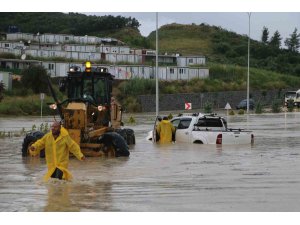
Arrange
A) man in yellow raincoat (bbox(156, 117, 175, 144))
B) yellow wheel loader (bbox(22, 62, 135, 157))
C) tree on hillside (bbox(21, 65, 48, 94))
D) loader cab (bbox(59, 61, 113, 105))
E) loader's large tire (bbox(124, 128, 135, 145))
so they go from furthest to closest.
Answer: tree on hillside (bbox(21, 65, 48, 94))
man in yellow raincoat (bbox(156, 117, 175, 144))
loader's large tire (bbox(124, 128, 135, 145))
loader cab (bbox(59, 61, 113, 105))
yellow wheel loader (bbox(22, 62, 135, 157))

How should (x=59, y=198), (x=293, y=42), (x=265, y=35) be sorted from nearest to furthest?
(x=59, y=198) → (x=293, y=42) → (x=265, y=35)

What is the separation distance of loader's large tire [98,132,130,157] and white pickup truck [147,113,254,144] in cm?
575

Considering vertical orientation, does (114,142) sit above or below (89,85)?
below

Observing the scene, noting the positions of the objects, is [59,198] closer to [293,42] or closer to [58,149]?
[58,149]

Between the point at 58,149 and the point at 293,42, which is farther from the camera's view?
the point at 293,42

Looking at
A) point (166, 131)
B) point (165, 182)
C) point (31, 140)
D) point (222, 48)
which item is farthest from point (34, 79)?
point (222, 48)

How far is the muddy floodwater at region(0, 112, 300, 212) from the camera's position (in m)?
12.5

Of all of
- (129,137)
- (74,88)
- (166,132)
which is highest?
(74,88)

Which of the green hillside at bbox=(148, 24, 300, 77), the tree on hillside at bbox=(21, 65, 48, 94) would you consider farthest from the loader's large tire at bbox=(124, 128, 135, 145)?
the green hillside at bbox=(148, 24, 300, 77)

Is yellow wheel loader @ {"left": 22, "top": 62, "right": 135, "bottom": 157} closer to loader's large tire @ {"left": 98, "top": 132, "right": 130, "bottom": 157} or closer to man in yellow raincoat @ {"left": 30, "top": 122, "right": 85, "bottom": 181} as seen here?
loader's large tire @ {"left": 98, "top": 132, "right": 130, "bottom": 157}

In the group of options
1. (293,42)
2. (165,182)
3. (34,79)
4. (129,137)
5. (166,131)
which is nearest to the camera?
(165,182)

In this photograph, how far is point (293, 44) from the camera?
16400 cm

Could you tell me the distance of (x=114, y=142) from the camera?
73.7ft

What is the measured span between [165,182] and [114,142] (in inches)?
252
